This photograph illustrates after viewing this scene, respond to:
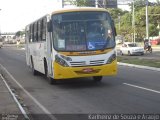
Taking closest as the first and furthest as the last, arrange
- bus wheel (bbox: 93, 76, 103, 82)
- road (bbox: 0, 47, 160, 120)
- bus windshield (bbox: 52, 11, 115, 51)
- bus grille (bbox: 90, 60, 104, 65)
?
road (bbox: 0, 47, 160, 120), bus grille (bbox: 90, 60, 104, 65), bus windshield (bbox: 52, 11, 115, 51), bus wheel (bbox: 93, 76, 103, 82)

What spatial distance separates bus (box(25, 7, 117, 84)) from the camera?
17078 mm

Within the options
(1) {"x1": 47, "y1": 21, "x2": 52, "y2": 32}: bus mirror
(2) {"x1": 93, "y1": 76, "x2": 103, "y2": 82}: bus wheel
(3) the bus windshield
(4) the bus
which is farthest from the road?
(1) {"x1": 47, "y1": 21, "x2": 52, "y2": 32}: bus mirror

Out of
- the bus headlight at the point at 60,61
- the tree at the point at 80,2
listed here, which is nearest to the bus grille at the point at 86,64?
the bus headlight at the point at 60,61

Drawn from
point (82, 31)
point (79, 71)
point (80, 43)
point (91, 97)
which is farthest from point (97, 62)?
point (91, 97)

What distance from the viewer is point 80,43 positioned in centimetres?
1728

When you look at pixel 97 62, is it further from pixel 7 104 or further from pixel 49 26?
pixel 7 104

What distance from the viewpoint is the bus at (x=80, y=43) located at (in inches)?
672

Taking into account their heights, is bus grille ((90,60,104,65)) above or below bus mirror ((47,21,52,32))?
below

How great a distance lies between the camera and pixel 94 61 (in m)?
17.2

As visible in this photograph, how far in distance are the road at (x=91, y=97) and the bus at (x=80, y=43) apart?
71cm

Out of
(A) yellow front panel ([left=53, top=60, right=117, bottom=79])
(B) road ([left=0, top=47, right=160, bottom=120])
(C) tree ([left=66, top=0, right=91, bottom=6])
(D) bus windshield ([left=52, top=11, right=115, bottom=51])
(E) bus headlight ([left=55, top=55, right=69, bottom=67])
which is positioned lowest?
(B) road ([left=0, top=47, right=160, bottom=120])

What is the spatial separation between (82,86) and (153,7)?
113m

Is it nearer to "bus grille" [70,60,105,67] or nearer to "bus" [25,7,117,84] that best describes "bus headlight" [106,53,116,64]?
"bus" [25,7,117,84]

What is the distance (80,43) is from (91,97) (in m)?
3.42
